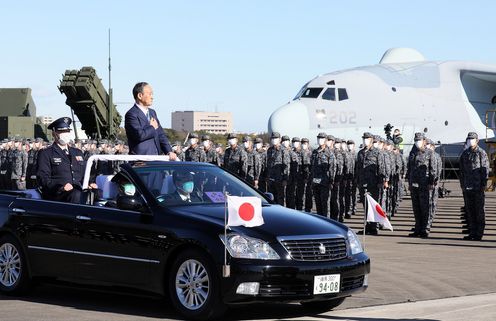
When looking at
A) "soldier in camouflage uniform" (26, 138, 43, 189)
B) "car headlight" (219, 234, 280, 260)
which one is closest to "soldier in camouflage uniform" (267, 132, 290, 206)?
"soldier in camouflage uniform" (26, 138, 43, 189)

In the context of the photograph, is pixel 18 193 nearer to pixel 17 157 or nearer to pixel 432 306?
pixel 432 306

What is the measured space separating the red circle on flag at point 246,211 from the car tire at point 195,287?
467 millimetres

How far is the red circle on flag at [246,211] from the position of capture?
8844 millimetres

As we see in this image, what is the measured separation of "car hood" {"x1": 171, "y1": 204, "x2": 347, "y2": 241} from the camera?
29.3ft

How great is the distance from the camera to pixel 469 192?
1872cm

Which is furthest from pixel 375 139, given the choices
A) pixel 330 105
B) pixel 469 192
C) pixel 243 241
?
pixel 243 241

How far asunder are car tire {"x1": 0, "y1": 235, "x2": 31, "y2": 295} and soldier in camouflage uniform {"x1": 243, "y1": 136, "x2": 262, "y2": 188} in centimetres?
1458

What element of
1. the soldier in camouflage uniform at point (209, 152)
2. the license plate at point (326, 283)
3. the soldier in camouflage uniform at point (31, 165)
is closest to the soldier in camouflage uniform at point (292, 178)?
the soldier in camouflage uniform at point (209, 152)

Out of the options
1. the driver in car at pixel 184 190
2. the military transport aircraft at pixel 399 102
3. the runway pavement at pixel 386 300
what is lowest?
the runway pavement at pixel 386 300

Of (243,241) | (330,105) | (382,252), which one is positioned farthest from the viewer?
(330,105)

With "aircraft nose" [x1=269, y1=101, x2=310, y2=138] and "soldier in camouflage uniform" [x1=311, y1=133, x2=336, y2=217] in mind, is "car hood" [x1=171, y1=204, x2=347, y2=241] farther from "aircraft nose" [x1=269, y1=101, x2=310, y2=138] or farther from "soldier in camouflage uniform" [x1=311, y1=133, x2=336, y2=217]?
"aircraft nose" [x1=269, y1=101, x2=310, y2=138]

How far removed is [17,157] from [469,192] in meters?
17.3

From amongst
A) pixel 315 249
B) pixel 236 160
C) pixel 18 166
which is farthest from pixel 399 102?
pixel 315 249

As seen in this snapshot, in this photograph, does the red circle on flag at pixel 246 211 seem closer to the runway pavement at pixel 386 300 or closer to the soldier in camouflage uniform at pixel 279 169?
the runway pavement at pixel 386 300
